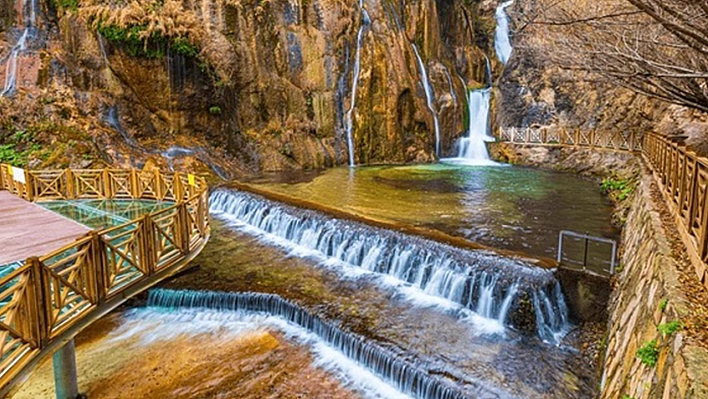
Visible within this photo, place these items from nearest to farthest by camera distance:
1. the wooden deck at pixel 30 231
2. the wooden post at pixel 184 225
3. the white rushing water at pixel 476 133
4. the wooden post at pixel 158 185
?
the wooden deck at pixel 30 231 → the wooden post at pixel 184 225 → the wooden post at pixel 158 185 → the white rushing water at pixel 476 133

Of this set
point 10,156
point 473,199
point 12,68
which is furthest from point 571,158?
point 12,68

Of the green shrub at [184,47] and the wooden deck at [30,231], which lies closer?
the wooden deck at [30,231]

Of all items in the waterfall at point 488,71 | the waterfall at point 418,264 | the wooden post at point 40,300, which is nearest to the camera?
the wooden post at point 40,300

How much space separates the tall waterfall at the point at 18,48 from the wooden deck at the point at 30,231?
38.7 feet

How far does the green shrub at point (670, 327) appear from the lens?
12.7ft

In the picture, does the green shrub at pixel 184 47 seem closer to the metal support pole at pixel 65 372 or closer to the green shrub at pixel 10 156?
the green shrub at pixel 10 156

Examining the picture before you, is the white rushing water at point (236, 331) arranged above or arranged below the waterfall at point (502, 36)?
below

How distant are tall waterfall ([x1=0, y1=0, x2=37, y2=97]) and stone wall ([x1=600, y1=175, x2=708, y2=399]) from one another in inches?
908

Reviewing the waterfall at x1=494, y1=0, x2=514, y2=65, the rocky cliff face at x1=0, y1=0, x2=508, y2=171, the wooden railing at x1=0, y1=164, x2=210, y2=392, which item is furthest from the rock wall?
the wooden railing at x1=0, y1=164, x2=210, y2=392

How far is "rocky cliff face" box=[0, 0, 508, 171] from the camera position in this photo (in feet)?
68.3

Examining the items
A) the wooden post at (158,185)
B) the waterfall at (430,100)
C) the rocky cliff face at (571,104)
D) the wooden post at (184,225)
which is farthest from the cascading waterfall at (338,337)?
the waterfall at (430,100)

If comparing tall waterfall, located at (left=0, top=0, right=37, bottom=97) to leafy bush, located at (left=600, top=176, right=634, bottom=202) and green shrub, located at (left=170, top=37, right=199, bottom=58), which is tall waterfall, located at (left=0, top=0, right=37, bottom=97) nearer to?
green shrub, located at (left=170, top=37, right=199, bottom=58)

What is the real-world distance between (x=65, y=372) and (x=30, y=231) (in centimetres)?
271

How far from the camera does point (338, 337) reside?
827 centimetres
